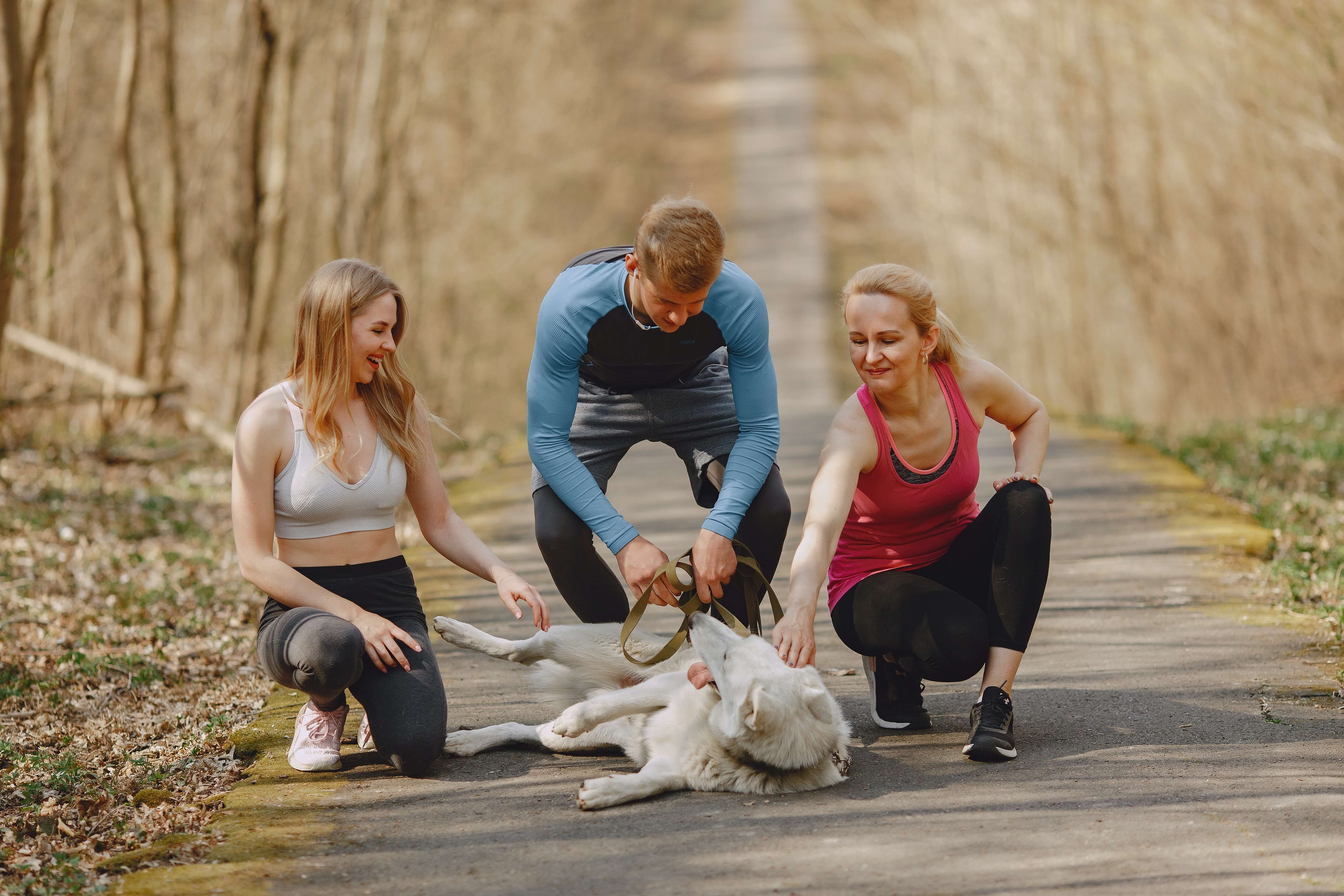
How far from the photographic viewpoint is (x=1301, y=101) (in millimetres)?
10547

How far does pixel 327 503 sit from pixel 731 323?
57.4 inches

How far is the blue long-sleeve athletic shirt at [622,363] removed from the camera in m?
4.07

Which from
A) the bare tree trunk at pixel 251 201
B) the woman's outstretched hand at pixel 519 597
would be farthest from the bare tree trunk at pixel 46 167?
the woman's outstretched hand at pixel 519 597

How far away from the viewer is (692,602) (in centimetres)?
400

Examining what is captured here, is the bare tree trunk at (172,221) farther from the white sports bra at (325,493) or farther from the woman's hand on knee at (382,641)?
the woman's hand on knee at (382,641)

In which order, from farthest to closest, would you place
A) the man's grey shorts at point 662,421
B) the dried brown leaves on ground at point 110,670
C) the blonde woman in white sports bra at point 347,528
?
the man's grey shorts at point 662,421 < the blonde woman in white sports bra at point 347,528 < the dried brown leaves on ground at point 110,670

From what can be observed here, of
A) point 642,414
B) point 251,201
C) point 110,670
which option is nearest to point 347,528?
point 642,414

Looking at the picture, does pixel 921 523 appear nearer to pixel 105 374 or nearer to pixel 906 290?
pixel 906 290

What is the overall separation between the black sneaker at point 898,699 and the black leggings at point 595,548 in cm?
53

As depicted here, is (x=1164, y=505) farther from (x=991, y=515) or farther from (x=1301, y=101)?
(x=1301, y=101)

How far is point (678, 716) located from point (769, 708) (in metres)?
0.44

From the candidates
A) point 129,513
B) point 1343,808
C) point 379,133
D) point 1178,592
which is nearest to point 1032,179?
point 379,133

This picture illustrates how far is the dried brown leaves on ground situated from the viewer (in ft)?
11.2

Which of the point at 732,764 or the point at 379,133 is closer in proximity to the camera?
the point at 732,764
